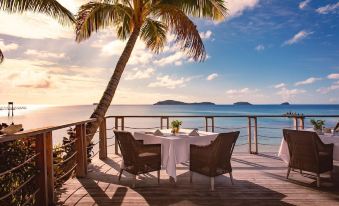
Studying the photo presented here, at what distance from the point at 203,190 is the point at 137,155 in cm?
112

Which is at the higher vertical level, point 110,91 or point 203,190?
point 110,91

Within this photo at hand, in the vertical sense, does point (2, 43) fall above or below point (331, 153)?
above

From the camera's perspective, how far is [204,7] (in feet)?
23.0

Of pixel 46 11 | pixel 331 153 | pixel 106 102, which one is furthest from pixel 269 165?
pixel 46 11

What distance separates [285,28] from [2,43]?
15488 mm

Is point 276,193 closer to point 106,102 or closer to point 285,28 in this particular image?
point 106,102

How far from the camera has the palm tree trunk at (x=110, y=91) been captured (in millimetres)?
5457

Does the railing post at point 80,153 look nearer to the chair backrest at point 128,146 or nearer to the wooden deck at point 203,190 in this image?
the wooden deck at point 203,190

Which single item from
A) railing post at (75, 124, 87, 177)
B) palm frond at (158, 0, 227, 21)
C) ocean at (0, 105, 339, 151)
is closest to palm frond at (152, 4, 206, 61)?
palm frond at (158, 0, 227, 21)

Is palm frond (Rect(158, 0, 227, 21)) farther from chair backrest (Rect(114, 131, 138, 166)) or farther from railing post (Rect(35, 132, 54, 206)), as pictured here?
railing post (Rect(35, 132, 54, 206))

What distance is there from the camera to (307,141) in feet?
13.5

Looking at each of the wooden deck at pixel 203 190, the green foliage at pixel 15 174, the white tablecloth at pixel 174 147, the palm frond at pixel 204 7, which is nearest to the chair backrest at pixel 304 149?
the wooden deck at pixel 203 190

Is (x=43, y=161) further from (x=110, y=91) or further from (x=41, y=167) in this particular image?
(x=110, y=91)

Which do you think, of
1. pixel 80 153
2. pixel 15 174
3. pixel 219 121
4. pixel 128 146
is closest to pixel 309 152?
pixel 128 146
